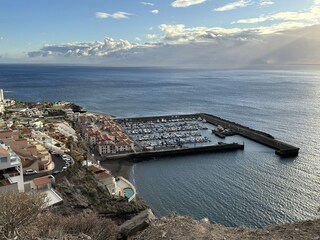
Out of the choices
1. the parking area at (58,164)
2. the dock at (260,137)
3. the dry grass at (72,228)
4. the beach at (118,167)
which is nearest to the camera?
the dry grass at (72,228)

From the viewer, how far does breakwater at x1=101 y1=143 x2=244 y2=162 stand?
37.7 meters

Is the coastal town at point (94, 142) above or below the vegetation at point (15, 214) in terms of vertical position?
below

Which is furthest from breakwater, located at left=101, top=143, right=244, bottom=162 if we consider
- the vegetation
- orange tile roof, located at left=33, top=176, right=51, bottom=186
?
the vegetation

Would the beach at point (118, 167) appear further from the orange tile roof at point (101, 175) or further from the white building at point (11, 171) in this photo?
the white building at point (11, 171)

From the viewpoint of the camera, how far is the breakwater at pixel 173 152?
37.7 meters

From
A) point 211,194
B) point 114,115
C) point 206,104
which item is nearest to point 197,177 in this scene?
point 211,194

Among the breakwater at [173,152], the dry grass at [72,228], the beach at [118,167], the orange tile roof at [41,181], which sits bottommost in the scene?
the beach at [118,167]

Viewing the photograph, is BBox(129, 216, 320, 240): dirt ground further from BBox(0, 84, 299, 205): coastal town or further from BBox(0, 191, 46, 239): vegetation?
BBox(0, 84, 299, 205): coastal town

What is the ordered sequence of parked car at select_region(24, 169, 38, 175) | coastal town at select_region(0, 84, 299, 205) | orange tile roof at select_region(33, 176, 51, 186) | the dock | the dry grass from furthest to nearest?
the dock < parked car at select_region(24, 169, 38, 175) < coastal town at select_region(0, 84, 299, 205) < orange tile roof at select_region(33, 176, 51, 186) < the dry grass

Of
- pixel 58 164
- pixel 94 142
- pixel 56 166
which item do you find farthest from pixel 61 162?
pixel 94 142

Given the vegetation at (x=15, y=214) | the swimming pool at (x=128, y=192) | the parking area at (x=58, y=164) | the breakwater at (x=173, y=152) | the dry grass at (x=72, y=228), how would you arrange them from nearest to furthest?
the vegetation at (x=15, y=214) < the dry grass at (x=72, y=228) < the parking area at (x=58, y=164) < the swimming pool at (x=128, y=192) < the breakwater at (x=173, y=152)

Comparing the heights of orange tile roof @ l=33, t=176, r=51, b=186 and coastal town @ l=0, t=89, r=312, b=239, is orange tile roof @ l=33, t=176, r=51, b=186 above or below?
above

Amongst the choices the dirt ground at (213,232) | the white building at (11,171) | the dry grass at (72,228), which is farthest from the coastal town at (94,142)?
the dirt ground at (213,232)

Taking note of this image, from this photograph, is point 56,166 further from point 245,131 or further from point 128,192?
point 245,131
